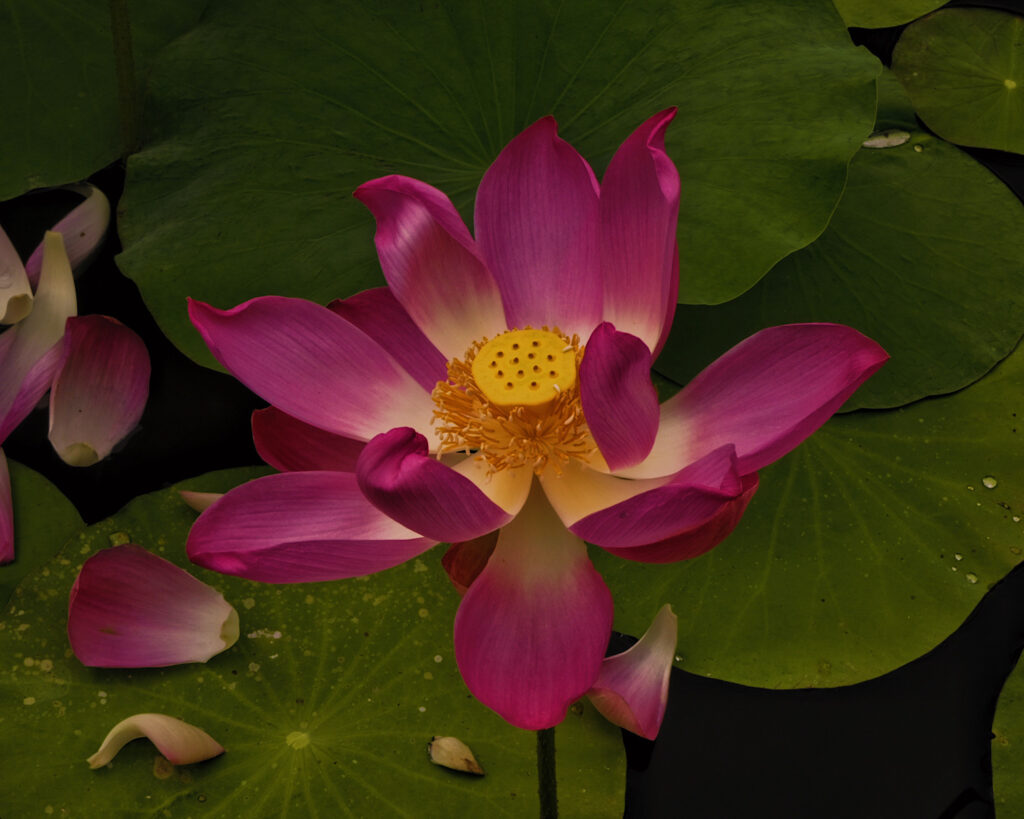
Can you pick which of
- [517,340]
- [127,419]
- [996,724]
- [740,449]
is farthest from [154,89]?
[996,724]

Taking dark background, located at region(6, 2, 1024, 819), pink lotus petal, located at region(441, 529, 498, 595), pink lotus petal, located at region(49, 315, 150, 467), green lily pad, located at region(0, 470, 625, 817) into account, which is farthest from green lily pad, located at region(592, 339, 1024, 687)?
pink lotus petal, located at region(49, 315, 150, 467)

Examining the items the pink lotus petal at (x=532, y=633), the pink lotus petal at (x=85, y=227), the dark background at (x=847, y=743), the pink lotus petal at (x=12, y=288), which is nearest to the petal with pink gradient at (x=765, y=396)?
the pink lotus petal at (x=532, y=633)

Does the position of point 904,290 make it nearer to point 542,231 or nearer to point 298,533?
point 542,231

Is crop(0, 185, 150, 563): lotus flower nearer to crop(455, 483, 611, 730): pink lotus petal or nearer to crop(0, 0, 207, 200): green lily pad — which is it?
crop(0, 0, 207, 200): green lily pad

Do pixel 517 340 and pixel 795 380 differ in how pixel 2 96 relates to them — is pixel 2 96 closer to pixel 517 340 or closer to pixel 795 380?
pixel 517 340

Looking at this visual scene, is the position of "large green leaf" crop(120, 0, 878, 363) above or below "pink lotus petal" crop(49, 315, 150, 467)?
above

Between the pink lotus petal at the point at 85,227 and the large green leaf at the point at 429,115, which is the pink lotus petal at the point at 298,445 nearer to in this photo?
the large green leaf at the point at 429,115

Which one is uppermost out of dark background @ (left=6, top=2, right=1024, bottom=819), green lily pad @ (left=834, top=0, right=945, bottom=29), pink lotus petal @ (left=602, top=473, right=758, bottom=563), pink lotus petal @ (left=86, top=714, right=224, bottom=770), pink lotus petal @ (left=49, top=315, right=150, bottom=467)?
green lily pad @ (left=834, top=0, right=945, bottom=29)

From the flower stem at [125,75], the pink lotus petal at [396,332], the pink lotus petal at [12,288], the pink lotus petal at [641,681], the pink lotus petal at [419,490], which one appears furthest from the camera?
the flower stem at [125,75]
